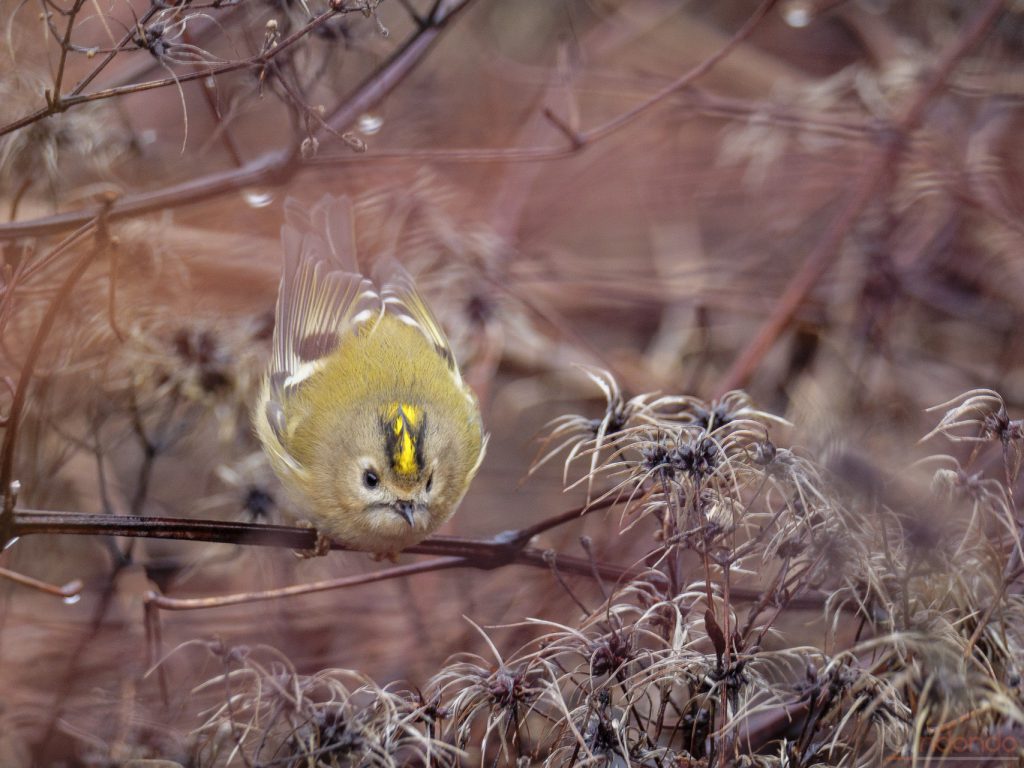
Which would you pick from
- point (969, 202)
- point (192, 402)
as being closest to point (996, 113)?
point (969, 202)

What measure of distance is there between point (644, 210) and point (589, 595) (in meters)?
2.22

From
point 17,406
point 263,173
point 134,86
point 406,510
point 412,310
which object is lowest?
point 406,510

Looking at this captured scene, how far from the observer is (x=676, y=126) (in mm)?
4102

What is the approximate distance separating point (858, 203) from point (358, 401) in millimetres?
1802

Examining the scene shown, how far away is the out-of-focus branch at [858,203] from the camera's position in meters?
2.82

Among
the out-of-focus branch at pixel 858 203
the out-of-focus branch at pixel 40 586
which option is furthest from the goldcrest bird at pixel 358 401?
the out-of-focus branch at pixel 858 203

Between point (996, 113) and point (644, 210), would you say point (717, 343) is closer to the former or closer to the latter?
point (644, 210)

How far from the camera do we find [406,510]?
219cm

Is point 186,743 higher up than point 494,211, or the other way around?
point 494,211

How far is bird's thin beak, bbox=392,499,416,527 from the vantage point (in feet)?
7.13

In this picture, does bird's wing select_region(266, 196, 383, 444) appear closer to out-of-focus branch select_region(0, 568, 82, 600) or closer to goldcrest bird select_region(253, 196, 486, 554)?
goldcrest bird select_region(253, 196, 486, 554)

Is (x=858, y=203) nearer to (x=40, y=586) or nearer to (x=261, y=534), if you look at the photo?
(x=261, y=534)

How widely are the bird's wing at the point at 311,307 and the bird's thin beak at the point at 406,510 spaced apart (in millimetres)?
501

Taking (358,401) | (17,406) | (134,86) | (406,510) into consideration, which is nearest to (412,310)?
(358,401)
